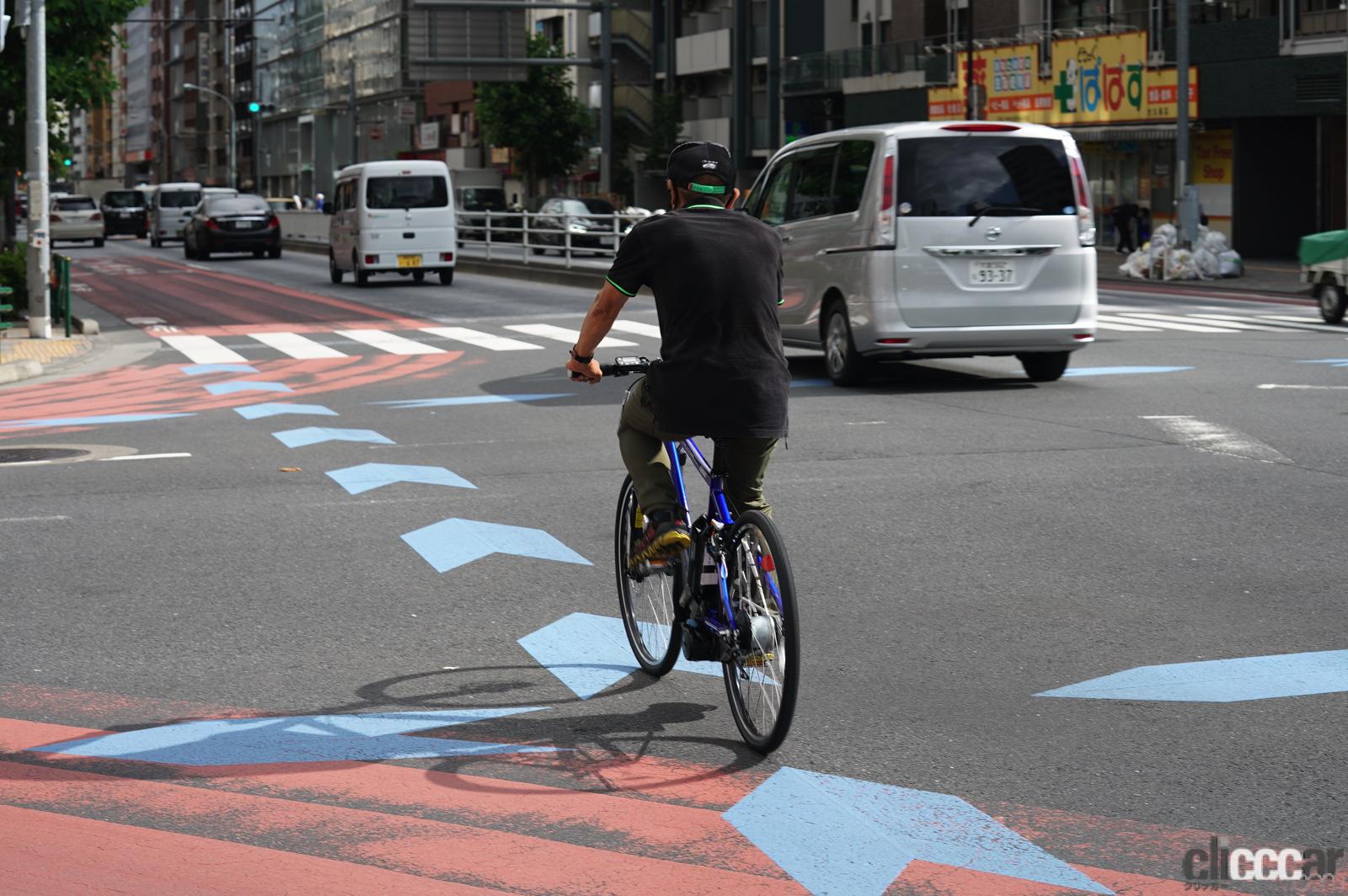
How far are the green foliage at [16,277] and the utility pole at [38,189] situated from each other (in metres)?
2.23

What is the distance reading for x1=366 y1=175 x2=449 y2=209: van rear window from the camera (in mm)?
34406

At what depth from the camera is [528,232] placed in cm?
3694

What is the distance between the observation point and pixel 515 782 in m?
4.91

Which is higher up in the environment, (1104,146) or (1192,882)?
(1104,146)

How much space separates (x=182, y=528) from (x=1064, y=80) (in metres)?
41.7

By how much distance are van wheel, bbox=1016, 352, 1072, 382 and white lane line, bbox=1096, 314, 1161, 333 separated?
5865 mm

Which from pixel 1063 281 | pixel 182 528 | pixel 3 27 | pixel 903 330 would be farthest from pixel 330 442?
pixel 3 27

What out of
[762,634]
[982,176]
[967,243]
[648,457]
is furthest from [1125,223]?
[762,634]

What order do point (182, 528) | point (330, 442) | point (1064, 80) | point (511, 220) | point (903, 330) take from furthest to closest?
point (511, 220) → point (1064, 80) → point (903, 330) → point (330, 442) → point (182, 528)

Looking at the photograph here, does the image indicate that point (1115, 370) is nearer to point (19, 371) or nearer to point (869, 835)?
point (19, 371)

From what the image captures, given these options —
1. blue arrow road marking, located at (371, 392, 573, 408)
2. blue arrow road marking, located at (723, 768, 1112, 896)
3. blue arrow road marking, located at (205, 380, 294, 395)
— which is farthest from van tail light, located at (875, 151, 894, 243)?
blue arrow road marking, located at (723, 768, 1112, 896)

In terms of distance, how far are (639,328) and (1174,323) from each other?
262 inches

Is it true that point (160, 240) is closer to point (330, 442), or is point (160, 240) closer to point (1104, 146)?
point (1104, 146)

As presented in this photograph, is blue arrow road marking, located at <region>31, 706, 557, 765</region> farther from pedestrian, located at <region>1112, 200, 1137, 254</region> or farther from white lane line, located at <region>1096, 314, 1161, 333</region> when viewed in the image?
pedestrian, located at <region>1112, 200, 1137, 254</region>
